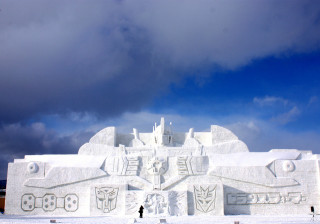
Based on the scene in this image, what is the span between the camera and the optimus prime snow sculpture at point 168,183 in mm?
18297

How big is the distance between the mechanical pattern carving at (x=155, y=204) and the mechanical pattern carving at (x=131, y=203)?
0.57m

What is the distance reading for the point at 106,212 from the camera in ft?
60.2

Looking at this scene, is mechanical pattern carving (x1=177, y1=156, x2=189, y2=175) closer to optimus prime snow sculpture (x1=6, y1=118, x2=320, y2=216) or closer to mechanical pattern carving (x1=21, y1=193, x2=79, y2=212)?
optimus prime snow sculpture (x1=6, y1=118, x2=320, y2=216)

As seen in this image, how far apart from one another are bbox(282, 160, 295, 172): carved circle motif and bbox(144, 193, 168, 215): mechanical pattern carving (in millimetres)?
7141

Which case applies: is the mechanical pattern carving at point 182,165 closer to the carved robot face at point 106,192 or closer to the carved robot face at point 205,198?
the carved robot face at point 205,198

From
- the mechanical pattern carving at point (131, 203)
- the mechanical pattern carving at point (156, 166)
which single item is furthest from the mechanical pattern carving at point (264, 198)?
the mechanical pattern carving at point (131, 203)

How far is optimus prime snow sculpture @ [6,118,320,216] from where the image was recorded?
60.0 ft

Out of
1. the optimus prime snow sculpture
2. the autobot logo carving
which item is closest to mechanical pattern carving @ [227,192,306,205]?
the optimus prime snow sculpture

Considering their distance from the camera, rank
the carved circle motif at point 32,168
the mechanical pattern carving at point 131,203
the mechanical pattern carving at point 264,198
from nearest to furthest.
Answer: the mechanical pattern carving at point 131,203
the mechanical pattern carving at point 264,198
the carved circle motif at point 32,168

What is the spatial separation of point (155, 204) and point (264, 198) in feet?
20.1

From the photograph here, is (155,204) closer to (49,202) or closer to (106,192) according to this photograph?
(106,192)

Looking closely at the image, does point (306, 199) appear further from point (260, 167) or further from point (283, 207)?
point (260, 167)

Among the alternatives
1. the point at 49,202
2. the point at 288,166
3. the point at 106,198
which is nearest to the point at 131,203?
the point at 106,198

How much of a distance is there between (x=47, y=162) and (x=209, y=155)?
952cm
